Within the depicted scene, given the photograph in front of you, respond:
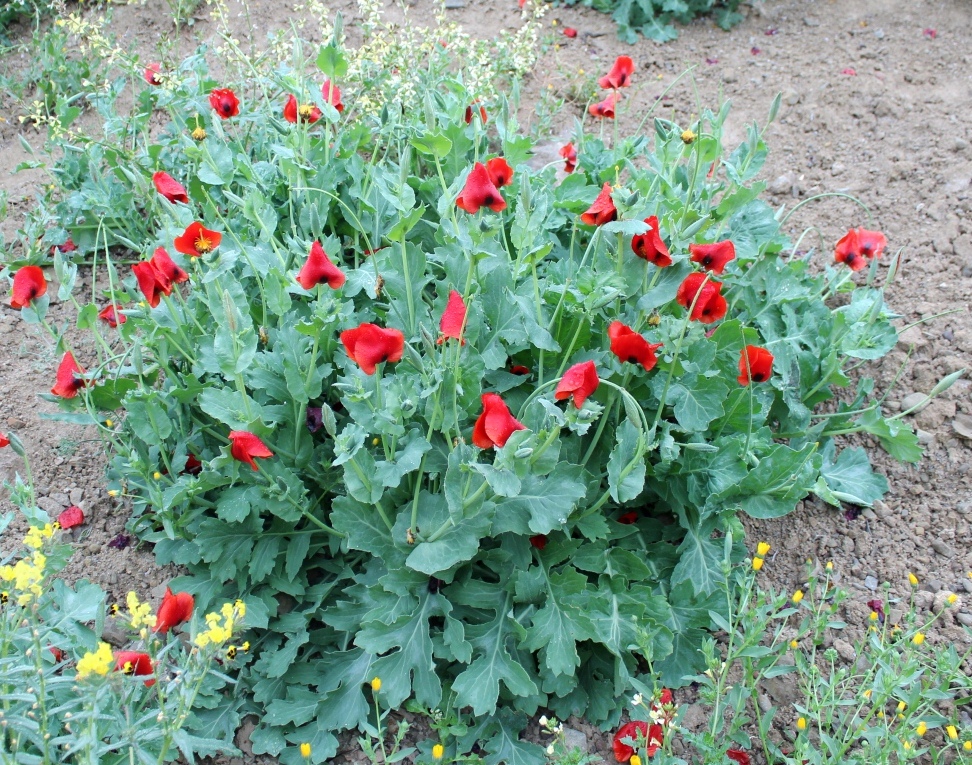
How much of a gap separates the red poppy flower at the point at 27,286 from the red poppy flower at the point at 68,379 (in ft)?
0.60

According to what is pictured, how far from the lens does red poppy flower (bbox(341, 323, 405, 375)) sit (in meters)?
1.83

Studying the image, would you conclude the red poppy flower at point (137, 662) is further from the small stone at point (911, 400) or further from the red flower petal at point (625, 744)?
the small stone at point (911, 400)

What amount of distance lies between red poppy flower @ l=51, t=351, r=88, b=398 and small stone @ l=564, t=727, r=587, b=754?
63.5 inches

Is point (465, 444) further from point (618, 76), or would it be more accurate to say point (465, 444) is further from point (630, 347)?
point (618, 76)

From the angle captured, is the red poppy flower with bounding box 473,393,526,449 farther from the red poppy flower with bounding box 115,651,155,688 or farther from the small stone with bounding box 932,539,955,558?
the small stone with bounding box 932,539,955,558

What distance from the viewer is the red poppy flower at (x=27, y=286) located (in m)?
2.19

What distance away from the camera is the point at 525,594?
88.4 inches

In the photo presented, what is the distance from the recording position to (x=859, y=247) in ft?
Result: 9.25

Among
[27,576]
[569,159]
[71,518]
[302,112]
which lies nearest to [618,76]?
[569,159]

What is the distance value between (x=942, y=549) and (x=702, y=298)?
118cm

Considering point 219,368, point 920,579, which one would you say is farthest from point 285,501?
point 920,579

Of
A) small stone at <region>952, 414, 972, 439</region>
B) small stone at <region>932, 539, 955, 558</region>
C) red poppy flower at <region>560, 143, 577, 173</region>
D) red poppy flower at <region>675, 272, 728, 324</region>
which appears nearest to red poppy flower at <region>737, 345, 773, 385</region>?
red poppy flower at <region>675, 272, 728, 324</region>

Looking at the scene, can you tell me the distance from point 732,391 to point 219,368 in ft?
4.92

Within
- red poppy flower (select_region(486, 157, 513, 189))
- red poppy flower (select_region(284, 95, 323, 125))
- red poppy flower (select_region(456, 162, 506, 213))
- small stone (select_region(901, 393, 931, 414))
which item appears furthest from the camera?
small stone (select_region(901, 393, 931, 414))
